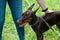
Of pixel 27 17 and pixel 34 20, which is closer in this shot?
pixel 27 17

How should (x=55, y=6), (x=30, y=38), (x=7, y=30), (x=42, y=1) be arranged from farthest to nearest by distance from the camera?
(x=55, y=6), (x=7, y=30), (x=30, y=38), (x=42, y=1)

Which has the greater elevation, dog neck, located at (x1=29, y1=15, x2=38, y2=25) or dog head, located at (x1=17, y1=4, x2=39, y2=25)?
dog head, located at (x1=17, y1=4, x2=39, y2=25)

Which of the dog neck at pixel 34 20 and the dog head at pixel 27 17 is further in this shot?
the dog neck at pixel 34 20

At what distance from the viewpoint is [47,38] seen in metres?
4.13

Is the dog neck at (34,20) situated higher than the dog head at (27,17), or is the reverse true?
the dog head at (27,17)

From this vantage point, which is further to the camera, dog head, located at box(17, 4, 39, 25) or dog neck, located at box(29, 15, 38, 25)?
dog neck, located at box(29, 15, 38, 25)

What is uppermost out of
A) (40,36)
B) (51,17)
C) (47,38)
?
(51,17)

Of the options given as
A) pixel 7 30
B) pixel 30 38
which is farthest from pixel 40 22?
pixel 7 30

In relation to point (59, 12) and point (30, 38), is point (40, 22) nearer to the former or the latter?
point (59, 12)

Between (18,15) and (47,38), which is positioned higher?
(18,15)

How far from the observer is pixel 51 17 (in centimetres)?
306

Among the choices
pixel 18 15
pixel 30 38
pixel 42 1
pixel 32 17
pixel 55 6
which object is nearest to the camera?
pixel 42 1

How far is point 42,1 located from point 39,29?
20.8 inches

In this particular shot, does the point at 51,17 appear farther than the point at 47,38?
No
